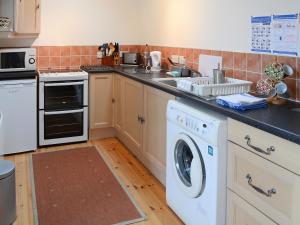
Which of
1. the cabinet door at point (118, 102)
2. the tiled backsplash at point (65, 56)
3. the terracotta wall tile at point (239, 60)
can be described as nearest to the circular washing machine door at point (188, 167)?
the terracotta wall tile at point (239, 60)

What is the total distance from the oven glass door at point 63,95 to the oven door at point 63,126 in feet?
0.23

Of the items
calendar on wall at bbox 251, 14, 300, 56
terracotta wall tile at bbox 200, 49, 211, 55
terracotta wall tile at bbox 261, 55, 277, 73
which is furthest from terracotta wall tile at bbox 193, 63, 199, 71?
terracotta wall tile at bbox 261, 55, 277, 73

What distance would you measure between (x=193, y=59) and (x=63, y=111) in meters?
1.62

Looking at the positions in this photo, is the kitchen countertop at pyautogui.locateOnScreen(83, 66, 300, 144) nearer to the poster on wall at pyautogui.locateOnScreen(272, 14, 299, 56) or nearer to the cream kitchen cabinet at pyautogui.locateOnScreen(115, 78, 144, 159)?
the poster on wall at pyautogui.locateOnScreen(272, 14, 299, 56)

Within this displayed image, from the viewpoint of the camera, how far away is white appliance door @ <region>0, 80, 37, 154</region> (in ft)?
10.9

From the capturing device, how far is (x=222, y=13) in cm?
266

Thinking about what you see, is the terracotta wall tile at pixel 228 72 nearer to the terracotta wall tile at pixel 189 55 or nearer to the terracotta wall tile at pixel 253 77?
the terracotta wall tile at pixel 253 77

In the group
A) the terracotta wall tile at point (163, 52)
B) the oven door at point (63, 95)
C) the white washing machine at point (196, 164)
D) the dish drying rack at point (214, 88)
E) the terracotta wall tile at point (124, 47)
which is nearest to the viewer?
the white washing machine at point (196, 164)

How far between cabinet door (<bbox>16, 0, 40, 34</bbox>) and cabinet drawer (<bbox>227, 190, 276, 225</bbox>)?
281cm

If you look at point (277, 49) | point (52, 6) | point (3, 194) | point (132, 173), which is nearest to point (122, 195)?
point (132, 173)

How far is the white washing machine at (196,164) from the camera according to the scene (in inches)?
69.1

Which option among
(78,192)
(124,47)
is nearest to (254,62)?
(78,192)

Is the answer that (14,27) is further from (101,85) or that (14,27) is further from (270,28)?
(270,28)

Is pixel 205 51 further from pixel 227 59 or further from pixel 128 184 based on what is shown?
pixel 128 184
